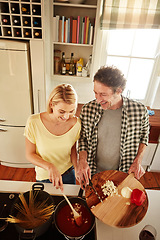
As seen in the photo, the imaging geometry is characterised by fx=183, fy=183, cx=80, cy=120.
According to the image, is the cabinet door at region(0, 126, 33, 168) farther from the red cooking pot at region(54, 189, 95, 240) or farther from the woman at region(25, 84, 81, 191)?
the red cooking pot at region(54, 189, 95, 240)

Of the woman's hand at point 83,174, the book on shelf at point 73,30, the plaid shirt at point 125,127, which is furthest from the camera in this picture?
the book on shelf at point 73,30

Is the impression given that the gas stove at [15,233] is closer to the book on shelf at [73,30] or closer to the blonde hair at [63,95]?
the blonde hair at [63,95]

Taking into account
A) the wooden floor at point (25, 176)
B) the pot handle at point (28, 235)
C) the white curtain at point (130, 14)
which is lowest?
the wooden floor at point (25, 176)

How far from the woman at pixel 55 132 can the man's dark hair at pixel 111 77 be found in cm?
21

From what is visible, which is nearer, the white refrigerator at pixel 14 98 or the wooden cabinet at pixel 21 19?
the wooden cabinet at pixel 21 19

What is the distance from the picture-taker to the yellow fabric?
1201 millimetres

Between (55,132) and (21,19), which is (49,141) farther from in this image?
(21,19)

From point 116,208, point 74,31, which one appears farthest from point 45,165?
point 74,31

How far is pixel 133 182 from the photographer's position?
1.07 meters

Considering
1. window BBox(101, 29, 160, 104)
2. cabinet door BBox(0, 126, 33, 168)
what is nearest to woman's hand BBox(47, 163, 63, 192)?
cabinet door BBox(0, 126, 33, 168)

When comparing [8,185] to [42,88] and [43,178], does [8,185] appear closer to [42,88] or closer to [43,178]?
[43,178]

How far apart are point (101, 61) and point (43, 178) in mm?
1873

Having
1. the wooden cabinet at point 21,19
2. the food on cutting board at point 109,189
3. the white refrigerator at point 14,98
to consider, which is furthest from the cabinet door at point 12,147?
the food on cutting board at point 109,189

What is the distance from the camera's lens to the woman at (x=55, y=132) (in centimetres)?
111
